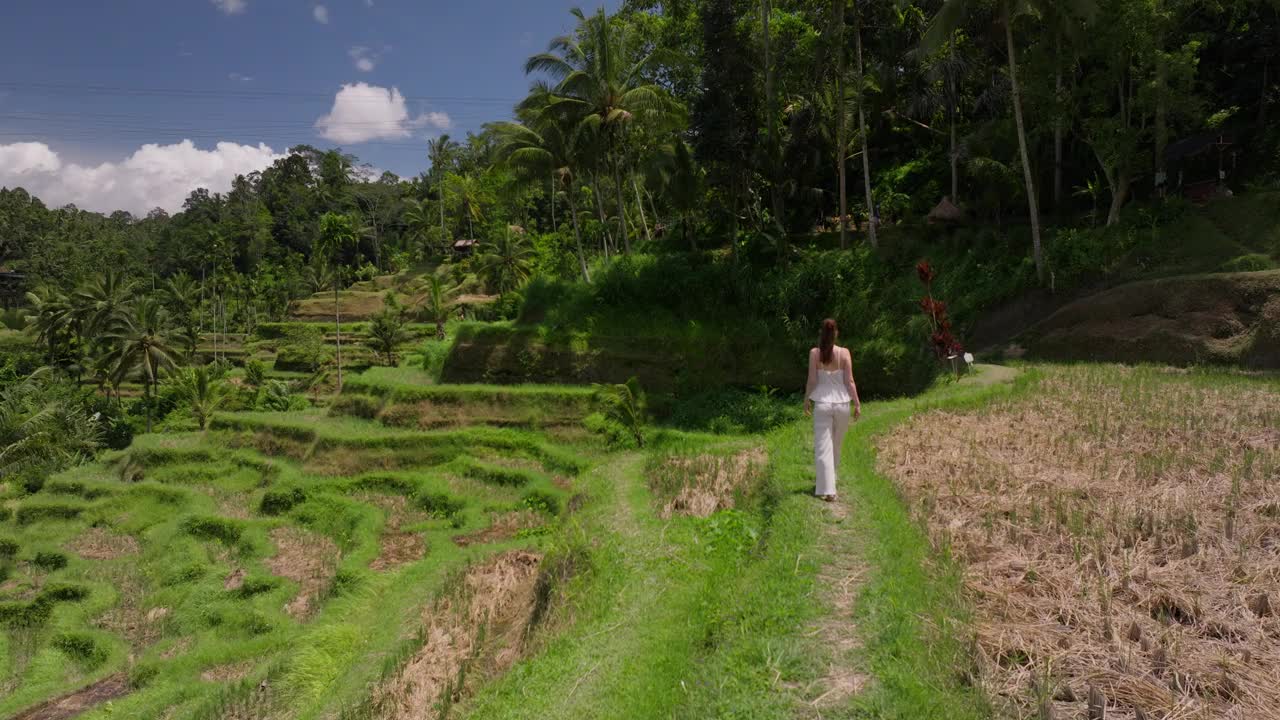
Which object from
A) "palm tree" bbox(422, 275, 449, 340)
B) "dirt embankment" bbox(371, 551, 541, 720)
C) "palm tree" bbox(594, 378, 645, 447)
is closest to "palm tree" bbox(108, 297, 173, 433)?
"palm tree" bbox(422, 275, 449, 340)

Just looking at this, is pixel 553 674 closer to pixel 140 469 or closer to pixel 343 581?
pixel 343 581

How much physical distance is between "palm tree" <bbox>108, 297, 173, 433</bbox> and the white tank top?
1456 inches

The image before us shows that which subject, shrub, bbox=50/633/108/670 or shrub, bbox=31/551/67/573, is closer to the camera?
shrub, bbox=50/633/108/670

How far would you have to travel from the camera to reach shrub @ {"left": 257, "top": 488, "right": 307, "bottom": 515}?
18094 millimetres

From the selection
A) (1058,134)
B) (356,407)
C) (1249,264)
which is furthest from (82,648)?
(1058,134)

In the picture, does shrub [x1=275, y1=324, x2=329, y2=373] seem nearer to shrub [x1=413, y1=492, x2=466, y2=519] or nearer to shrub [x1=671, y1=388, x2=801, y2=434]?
shrub [x1=413, y1=492, x2=466, y2=519]

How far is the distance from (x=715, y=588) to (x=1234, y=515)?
4618 millimetres

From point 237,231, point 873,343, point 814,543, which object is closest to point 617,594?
point 814,543

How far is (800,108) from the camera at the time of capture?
27.1 m

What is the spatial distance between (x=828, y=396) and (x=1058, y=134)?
2118 cm

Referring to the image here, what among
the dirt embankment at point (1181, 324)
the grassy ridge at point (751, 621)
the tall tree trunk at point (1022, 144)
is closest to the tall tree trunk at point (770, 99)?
the tall tree trunk at point (1022, 144)

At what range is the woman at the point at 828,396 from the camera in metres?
7.12

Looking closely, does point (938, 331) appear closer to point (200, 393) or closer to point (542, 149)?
point (542, 149)

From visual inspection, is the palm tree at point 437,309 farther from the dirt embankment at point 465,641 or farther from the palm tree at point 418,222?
the dirt embankment at point 465,641
